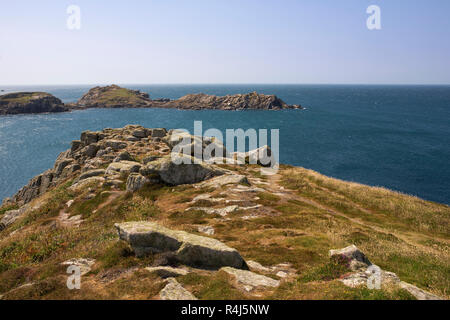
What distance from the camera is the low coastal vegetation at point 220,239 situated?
14.1 meters

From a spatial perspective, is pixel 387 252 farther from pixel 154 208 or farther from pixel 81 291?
pixel 154 208

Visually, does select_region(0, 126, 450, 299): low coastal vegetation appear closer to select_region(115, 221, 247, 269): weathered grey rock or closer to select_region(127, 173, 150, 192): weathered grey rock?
select_region(115, 221, 247, 269): weathered grey rock

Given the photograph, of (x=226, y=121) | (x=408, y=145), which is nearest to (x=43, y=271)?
(x=408, y=145)

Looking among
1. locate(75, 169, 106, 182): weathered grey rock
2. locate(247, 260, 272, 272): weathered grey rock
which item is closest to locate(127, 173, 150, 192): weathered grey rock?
locate(75, 169, 106, 182): weathered grey rock

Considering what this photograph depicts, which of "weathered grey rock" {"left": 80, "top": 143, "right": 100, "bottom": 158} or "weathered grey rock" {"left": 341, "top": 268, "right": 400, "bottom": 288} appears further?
"weathered grey rock" {"left": 80, "top": 143, "right": 100, "bottom": 158}

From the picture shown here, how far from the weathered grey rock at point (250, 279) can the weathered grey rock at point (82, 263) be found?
938 cm

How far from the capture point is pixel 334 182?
4844 cm

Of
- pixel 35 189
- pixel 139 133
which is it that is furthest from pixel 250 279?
pixel 139 133

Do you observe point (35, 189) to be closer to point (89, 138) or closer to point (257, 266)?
point (89, 138)

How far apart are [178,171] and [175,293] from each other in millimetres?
27460

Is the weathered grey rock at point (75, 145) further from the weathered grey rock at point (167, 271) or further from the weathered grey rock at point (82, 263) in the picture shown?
the weathered grey rock at point (167, 271)

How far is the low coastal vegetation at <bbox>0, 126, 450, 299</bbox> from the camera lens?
1410cm

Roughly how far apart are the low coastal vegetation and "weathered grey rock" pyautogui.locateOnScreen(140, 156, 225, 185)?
0.16 m

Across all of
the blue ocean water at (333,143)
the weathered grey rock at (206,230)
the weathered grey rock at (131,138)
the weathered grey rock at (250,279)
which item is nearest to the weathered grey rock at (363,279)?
the weathered grey rock at (250,279)
